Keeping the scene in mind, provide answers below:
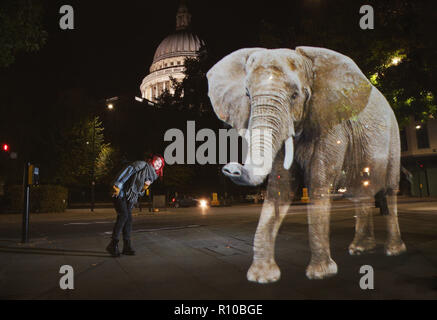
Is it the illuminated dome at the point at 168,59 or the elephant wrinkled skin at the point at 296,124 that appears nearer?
the elephant wrinkled skin at the point at 296,124

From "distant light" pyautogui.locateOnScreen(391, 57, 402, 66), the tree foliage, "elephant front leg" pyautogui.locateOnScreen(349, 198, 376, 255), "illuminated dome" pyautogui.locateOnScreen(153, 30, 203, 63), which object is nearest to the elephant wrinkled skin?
"elephant front leg" pyautogui.locateOnScreen(349, 198, 376, 255)

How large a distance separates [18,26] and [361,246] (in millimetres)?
10995

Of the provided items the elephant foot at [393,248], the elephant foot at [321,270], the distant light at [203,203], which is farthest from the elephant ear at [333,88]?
the distant light at [203,203]

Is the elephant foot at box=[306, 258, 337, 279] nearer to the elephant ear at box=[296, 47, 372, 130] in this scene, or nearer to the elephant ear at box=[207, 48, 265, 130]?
the elephant ear at box=[296, 47, 372, 130]

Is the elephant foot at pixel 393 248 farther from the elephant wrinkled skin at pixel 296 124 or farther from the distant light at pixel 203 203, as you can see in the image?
the distant light at pixel 203 203

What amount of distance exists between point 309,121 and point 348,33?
20.6 ft

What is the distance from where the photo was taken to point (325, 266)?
142 inches

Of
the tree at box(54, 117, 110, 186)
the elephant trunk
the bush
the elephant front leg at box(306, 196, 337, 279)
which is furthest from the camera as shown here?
the tree at box(54, 117, 110, 186)

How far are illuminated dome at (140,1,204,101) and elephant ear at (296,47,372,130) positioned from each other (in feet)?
297

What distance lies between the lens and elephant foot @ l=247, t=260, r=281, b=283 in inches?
141

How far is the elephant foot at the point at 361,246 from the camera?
16.9 feet

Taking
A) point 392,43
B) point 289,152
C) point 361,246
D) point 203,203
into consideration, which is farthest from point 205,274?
point 203,203

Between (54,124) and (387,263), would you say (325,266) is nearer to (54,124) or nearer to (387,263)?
(387,263)

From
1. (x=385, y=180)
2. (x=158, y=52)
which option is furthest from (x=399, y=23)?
(x=158, y=52)
